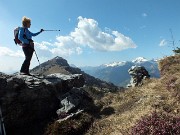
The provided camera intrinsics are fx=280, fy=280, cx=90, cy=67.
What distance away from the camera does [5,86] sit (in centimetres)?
1750

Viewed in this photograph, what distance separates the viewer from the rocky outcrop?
17.2 meters

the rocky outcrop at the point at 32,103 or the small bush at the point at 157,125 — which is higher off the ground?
the rocky outcrop at the point at 32,103

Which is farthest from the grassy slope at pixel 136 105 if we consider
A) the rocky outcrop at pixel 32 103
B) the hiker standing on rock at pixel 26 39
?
the hiker standing on rock at pixel 26 39

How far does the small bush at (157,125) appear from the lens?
11.7m

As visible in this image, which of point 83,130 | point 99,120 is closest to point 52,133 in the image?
point 83,130

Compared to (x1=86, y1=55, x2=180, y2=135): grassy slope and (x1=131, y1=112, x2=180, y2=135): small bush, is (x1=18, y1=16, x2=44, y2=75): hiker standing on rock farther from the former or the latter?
(x1=131, y1=112, x2=180, y2=135): small bush

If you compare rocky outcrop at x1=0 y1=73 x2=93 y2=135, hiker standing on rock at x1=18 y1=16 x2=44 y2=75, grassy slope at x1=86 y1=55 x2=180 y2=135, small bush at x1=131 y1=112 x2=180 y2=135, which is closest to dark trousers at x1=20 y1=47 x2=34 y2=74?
hiker standing on rock at x1=18 y1=16 x2=44 y2=75

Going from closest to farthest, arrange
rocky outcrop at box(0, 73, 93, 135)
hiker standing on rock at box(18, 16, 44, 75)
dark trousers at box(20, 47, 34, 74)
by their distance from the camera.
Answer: rocky outcrop at box(0, 73, 93, 135) → hiker standing on rock at box(18, 16, 44, 75) → dark trousers at box(20, 47, 34, 74)

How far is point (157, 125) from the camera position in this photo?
12281 mm

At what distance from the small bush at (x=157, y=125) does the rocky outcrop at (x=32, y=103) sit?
6.21 meters

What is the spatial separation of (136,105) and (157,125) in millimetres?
4680

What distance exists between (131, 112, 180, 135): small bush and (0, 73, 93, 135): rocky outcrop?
6.21 m

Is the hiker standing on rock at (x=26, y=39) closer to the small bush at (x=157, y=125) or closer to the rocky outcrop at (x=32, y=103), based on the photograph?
the rocky outcrop at (x=32, y=103)

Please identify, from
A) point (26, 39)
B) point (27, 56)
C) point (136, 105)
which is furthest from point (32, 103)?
point (136, 105)
